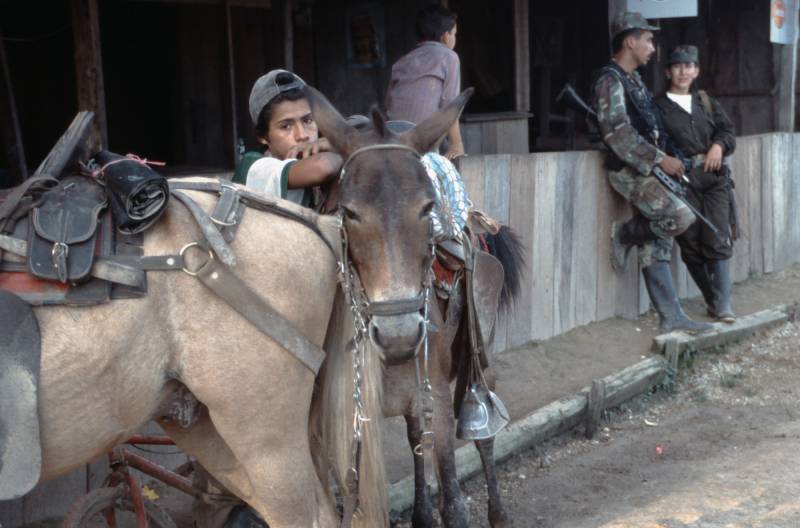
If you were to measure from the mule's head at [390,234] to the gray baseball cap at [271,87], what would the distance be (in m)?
0.78

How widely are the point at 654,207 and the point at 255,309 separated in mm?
4962

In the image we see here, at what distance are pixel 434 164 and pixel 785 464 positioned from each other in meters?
2.57

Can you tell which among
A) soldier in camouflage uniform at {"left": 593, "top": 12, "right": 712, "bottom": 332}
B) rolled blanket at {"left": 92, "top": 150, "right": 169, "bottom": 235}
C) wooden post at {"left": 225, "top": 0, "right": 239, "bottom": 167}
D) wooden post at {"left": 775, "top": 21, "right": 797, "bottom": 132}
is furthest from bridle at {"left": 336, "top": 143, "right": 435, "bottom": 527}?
wooden post at {"left": 775, "top": 21, "right": 797, "bottom": 132}

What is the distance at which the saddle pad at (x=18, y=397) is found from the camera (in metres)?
2.54

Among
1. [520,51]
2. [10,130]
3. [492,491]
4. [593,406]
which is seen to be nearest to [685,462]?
[593,406]

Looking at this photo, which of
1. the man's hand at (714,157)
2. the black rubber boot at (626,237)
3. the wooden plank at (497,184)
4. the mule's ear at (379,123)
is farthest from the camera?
the man's hand at (714,157)

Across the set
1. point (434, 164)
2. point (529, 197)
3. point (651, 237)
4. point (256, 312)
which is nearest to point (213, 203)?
point (256, 312)

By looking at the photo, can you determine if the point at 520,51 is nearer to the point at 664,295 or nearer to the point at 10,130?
the point at 664,295

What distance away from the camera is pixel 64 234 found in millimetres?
2682

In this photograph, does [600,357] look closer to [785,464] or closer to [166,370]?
[785,464]

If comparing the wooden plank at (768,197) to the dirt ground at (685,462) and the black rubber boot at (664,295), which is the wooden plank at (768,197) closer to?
the black rubber boot at (664,295)

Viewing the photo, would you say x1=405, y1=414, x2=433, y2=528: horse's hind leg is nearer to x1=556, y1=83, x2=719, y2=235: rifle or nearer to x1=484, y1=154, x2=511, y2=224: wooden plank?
x1=484, y1=154, x2=511, y2=224: wooden plank

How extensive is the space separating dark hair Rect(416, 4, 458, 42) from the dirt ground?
2.74 metres

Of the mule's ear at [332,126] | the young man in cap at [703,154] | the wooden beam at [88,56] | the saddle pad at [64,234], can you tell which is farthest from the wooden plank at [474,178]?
the saddle pad at [64,234]
